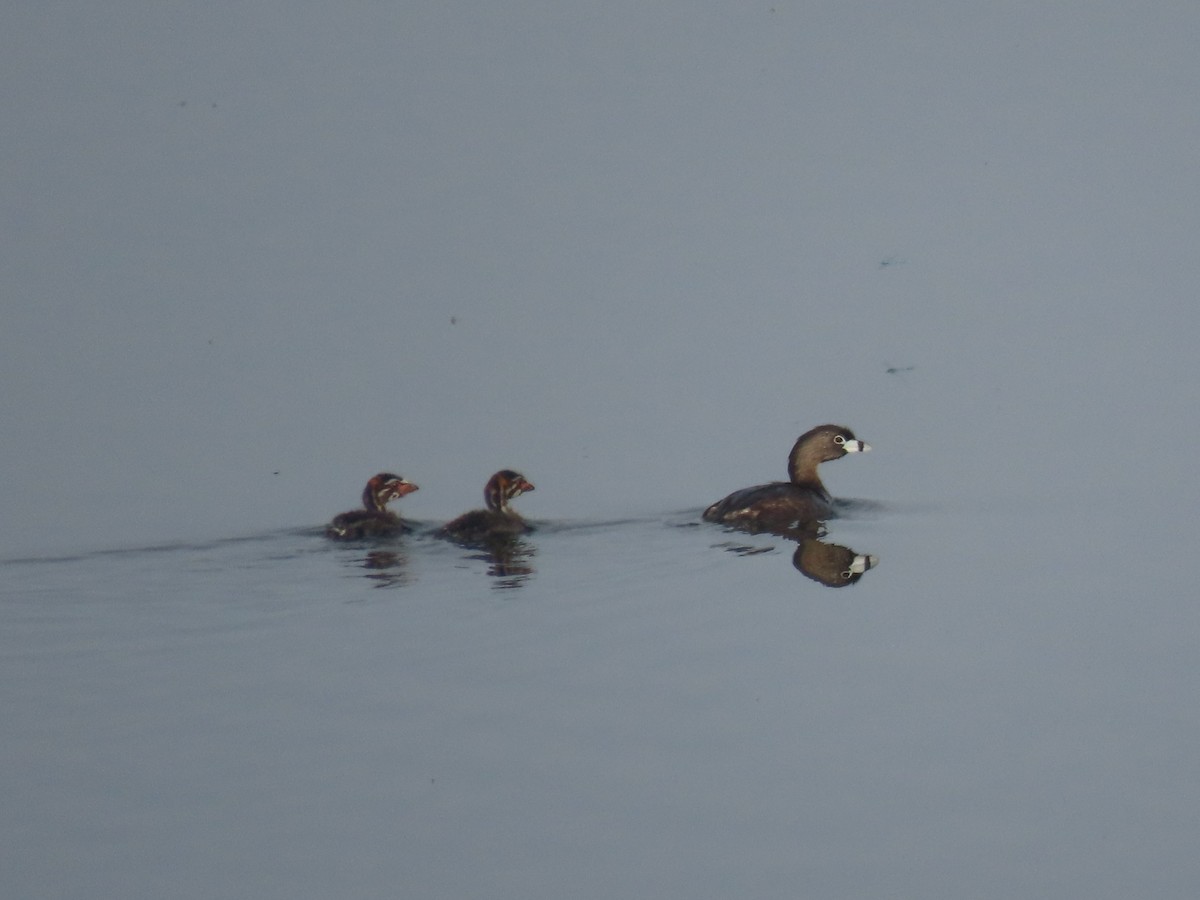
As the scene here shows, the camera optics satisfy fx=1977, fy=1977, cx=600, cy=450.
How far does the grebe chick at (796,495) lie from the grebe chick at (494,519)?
1470mm

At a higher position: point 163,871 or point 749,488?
point 749,488

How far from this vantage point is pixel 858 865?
25.9 feet

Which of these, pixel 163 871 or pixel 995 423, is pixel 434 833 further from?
pixel 995 423

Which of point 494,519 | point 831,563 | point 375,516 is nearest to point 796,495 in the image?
point 831,563

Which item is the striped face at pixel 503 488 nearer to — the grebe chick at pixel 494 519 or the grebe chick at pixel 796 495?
the grebe chick at pixel 494 519

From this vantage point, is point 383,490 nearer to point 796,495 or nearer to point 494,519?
point 494,519

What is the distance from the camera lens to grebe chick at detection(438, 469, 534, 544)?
47.1 ft

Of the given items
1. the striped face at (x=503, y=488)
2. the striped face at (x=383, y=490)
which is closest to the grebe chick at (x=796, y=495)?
the striped face at (x=503, y=488)

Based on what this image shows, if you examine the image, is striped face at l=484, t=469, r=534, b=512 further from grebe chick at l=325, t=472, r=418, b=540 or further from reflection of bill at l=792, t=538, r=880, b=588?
reflection of bill at l=792, t=538, r=880, b=588

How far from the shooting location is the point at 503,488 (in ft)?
49.6

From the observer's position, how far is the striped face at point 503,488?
15.1 m

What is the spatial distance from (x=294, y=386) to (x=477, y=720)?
9.37 metres

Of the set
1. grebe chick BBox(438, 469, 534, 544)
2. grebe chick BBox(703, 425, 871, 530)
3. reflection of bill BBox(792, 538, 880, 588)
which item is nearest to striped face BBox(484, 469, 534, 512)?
grebe chick BBox(438, 469, 534, 544)

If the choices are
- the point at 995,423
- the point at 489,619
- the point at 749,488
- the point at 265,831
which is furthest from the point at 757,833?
the point at 995,423
